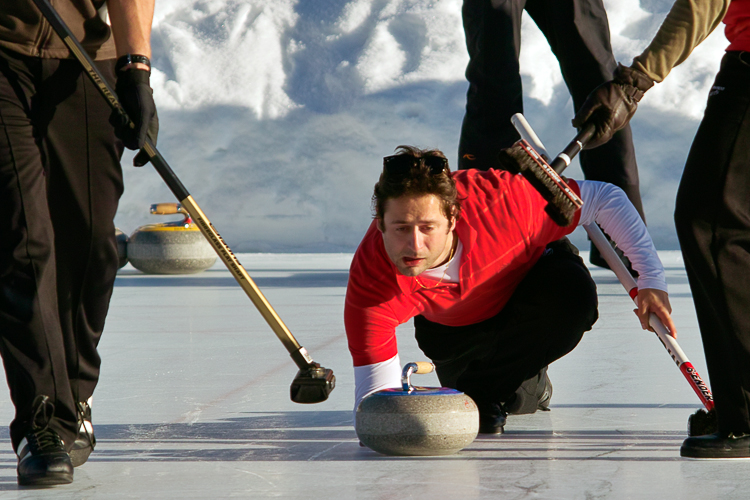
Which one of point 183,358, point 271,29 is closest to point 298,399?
point 183,358

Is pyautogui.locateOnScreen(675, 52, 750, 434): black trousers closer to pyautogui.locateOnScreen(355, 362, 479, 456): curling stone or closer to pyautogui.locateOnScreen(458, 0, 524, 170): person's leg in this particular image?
pyautogui.locateOnScreen(355, 362, 479, 456): curling stone

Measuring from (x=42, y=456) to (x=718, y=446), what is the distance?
54.7 inches

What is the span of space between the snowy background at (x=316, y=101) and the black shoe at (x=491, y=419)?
18544 millimetres

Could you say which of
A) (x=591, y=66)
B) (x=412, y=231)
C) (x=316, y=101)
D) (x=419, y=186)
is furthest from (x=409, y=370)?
(x=316, y=101)

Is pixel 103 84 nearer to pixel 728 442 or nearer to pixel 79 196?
pixel 79 196

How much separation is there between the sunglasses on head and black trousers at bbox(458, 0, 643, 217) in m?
1.17

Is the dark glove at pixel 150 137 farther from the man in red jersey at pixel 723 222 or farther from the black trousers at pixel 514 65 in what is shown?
the black trousers at pixel 514 65

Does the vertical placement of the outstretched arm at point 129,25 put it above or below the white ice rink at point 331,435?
above

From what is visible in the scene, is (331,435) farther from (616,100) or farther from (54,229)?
(616,100)

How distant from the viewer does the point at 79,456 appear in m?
2.06

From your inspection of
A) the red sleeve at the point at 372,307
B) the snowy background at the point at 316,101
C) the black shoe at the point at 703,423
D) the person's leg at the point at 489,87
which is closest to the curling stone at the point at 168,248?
the person's leg at the point at 489,87

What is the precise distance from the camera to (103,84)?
2.09 m

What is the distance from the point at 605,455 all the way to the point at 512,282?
2.15 feet

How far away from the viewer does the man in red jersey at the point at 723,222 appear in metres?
2.04
